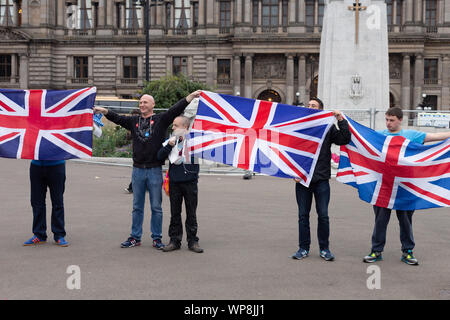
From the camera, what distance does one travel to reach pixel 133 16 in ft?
204

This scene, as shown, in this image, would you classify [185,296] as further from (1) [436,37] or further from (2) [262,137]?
(1) [436,37]

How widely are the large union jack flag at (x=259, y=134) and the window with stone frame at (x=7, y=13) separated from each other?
62.9 metres

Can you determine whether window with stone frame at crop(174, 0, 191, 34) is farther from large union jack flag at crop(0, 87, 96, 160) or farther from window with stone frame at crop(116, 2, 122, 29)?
large union jack flag at crop(0, 87, 96, 160)

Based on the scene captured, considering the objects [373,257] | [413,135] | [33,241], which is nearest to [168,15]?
[33,241]

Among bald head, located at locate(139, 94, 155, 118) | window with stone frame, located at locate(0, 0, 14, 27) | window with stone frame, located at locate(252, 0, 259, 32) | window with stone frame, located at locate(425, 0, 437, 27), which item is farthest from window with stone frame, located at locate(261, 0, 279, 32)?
bald head, located at locate(139, 94, 155, 118)

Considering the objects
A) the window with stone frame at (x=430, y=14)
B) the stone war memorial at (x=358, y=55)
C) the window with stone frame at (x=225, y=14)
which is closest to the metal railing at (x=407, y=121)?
the stone war memorial at (x=358, y=55)

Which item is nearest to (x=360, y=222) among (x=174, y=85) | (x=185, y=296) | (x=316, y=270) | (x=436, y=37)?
(x=316, y=270)

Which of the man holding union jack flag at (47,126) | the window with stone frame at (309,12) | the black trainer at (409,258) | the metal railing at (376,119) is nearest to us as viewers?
the black trainer at (409,258)

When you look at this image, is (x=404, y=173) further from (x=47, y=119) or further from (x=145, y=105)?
(x=47, y=119)

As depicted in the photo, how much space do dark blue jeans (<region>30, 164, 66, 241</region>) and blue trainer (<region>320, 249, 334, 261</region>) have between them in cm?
370

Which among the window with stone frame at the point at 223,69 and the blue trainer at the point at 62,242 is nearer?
the blue trainer at the point at 62,242

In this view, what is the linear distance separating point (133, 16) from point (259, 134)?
5779 centimetres

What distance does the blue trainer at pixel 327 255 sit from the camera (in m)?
7.02

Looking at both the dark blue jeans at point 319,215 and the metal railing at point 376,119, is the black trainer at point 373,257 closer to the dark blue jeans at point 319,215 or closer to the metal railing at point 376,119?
the dark blue jeans at point 319,215
